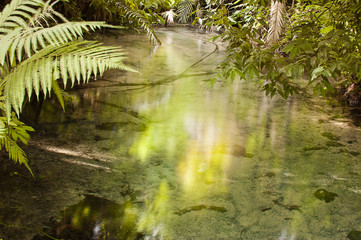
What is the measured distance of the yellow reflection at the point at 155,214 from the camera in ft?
4.45

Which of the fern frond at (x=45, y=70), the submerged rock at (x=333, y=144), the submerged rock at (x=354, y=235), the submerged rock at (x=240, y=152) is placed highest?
the fern frond at (x=45, y=70)

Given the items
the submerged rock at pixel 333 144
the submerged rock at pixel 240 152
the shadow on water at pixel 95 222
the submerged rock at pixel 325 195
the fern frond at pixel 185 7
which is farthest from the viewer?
the fern frond at pixel 185 7

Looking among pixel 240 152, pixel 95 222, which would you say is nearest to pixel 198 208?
pixel 95 222

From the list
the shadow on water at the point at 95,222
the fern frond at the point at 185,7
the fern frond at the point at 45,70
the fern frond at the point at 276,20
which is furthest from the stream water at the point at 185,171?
the fern frond at the point at 185,7

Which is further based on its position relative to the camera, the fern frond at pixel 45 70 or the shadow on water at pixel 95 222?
the shadow on water at pixel 95 222

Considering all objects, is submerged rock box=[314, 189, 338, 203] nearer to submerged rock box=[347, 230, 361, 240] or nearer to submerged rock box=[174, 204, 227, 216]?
submerged rock box=[347, 230, 361, 240]

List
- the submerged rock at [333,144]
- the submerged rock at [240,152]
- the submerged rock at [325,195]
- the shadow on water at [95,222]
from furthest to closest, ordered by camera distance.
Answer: the submerged rock at [333,144]
the submerged rock at [240,152]
the submerged rock at [325,195]
the shadow on water at [95,222]

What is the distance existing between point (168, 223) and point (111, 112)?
130 cm

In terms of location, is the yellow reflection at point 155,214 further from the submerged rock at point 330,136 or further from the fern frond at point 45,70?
the submerged rock at point 330,136

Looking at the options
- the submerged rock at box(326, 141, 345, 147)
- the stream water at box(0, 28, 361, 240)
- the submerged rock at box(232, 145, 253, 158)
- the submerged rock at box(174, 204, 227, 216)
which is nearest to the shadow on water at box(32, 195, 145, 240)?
the stream water at box(0, 28, 361, 240)

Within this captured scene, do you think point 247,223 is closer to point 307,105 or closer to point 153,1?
point 307,105

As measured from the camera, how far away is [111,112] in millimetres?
2512

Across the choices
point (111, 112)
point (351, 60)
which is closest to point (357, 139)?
point (351, 60)

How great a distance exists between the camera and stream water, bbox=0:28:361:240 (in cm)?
137
